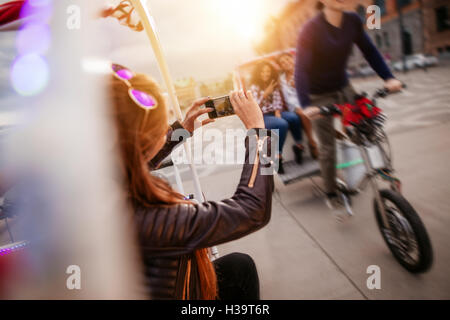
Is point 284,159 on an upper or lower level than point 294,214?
upper

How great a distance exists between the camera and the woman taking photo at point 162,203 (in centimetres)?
84

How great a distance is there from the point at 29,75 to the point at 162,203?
58cm

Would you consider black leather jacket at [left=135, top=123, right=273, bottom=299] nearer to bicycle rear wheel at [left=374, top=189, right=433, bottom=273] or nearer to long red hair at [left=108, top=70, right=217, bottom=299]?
long red hair at [left=108, top=70, right=217, bottom=299]

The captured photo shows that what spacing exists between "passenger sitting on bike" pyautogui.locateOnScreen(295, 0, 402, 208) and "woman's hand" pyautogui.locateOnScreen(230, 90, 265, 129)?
40.8 inches

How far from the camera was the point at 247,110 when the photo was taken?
1.09 meters

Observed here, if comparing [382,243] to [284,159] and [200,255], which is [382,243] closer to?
[284,159]

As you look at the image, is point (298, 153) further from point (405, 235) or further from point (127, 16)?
point (127, 16)

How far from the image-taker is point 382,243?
2178 mm

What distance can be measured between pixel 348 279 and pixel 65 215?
1871mm

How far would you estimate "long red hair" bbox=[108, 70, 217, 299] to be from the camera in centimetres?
83

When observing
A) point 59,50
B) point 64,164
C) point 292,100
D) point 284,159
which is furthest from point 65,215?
point 292,100
